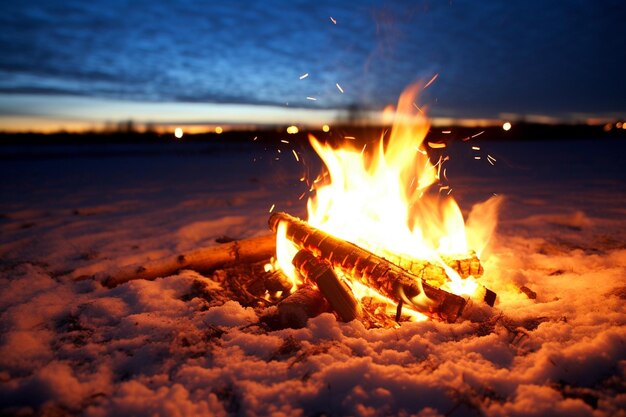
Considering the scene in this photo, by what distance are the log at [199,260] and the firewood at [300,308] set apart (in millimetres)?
1221

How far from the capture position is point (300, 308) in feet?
9.39

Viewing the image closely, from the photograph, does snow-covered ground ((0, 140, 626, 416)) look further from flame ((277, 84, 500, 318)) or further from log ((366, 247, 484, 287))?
flame ((277, 84, 500, 318))

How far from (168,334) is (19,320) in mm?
1188

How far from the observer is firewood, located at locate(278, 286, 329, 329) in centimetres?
283

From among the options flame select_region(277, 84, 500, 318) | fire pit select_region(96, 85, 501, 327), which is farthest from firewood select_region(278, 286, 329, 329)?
flame select_region(277, 84, 500, 318)

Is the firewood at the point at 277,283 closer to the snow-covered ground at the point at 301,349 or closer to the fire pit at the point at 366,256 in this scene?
the fire pit at the point at 366,256

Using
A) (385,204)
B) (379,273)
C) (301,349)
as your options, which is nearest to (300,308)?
(301,349)

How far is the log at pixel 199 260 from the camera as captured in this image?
362cm

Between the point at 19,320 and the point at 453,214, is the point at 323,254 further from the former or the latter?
the point at 19,320

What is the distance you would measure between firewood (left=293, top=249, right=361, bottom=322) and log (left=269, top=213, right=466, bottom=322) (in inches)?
8.0

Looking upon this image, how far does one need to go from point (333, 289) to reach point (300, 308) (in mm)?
294

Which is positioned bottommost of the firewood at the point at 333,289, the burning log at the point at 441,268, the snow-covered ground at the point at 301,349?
the snow-covered ground at the point at 301,349

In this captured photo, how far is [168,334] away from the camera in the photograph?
2.68m

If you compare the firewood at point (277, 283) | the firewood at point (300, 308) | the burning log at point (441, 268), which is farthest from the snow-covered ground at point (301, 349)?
the firewood at point (277, 283)
